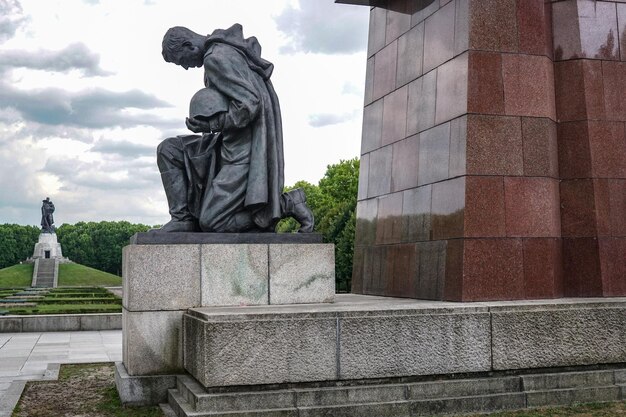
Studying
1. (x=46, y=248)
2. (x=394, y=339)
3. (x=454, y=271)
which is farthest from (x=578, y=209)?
(x=46, y=248)

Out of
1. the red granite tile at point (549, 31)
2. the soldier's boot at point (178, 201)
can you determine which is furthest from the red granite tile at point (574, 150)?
the soldier's boot at point (178, 201)

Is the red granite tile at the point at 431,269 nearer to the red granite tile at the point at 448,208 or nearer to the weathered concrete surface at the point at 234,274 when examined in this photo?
the red granite tile at the point at 448,208

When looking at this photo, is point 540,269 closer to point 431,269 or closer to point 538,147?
point 431,269

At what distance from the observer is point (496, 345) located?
24.0ft

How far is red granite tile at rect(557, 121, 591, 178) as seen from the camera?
9625 millimetres

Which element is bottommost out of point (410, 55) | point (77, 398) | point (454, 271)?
point (77, 398)

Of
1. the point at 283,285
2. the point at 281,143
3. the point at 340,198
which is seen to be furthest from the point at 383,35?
the point at 340,198

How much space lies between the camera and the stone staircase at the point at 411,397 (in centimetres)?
643

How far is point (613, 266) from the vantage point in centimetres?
944

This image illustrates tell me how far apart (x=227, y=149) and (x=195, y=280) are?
5.60 ft

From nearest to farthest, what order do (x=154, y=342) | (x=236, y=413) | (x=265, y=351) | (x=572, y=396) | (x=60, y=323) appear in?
(x=236, y=413) < (x=265, y=351) < (x=572, y=396) < (x=154, y=342) < (x=60, y=323)

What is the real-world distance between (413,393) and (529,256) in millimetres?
3166

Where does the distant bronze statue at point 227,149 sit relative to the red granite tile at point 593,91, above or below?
below

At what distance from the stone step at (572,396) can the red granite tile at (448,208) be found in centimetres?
245
